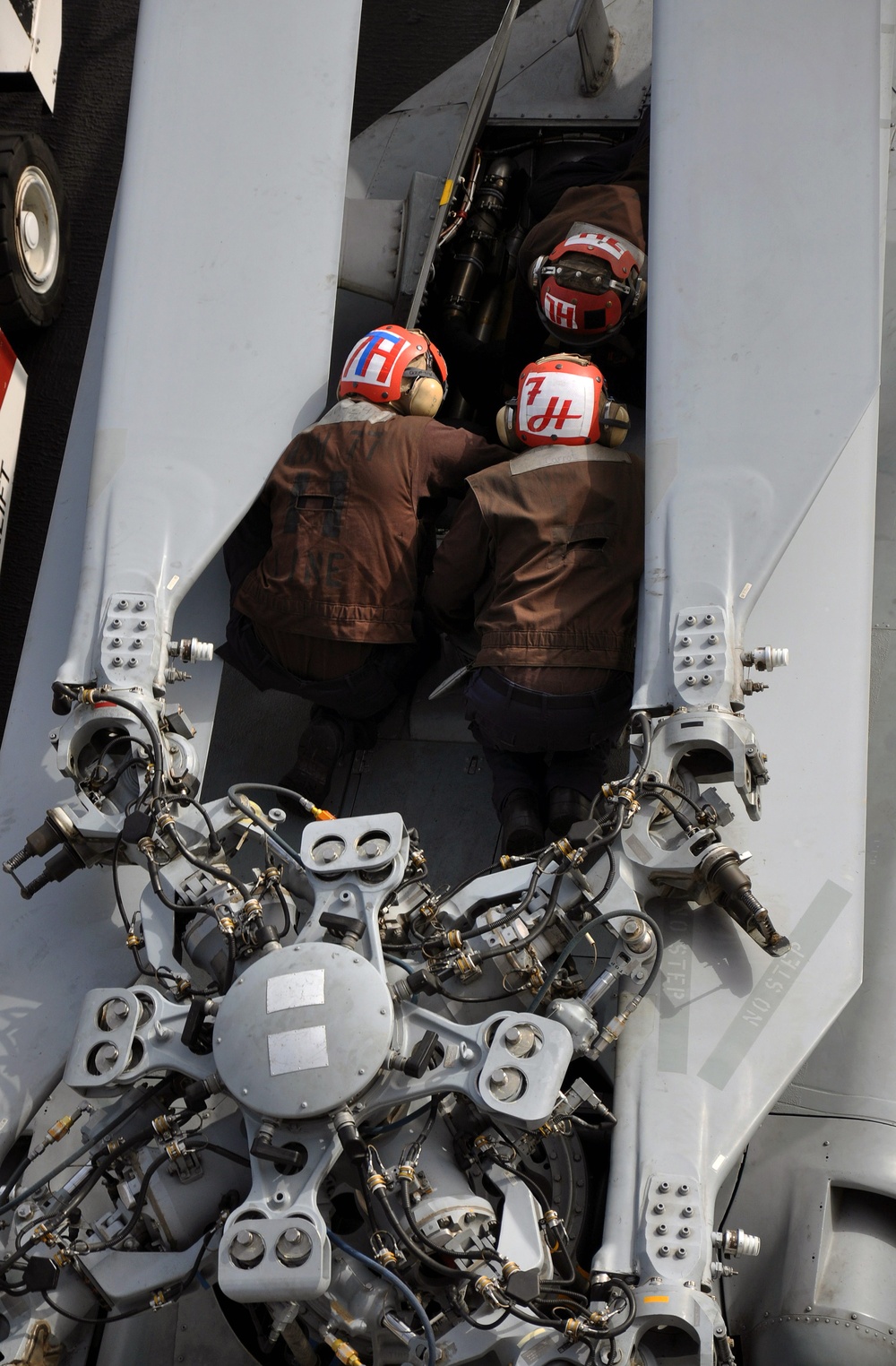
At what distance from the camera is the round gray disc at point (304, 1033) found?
2.51 m

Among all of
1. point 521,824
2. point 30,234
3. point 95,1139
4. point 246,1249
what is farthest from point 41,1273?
point 30,234

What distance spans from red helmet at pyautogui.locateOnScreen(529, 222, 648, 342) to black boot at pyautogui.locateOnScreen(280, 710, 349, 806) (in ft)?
4.13

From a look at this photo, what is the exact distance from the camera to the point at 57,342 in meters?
5.71

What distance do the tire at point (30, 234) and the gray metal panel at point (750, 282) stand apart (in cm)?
258

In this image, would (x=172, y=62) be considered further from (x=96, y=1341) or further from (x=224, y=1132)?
(x=96, y=1341)

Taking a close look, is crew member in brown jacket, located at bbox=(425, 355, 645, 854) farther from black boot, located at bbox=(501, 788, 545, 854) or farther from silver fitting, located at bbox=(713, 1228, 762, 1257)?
silver fitting, located at bbox=(713, 1228, 762, 1257)

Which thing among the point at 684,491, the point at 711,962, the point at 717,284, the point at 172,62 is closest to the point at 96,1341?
the point at 711,962

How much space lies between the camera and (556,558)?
3363 millimetres

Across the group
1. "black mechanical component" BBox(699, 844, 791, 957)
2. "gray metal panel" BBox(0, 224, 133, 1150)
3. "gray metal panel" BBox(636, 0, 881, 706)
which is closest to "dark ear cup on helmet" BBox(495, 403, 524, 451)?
"gray metal panel" BBox(636, 0, 881, 706)

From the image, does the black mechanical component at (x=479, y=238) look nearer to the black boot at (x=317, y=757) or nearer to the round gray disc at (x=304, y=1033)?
the black boot at (x=317, y=757)

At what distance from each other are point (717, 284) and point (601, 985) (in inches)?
65.8

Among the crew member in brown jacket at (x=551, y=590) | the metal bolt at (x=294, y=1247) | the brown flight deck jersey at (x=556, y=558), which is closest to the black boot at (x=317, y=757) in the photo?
the crew member in brown jacket at (x=551, y=590)

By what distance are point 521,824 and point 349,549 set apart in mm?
791

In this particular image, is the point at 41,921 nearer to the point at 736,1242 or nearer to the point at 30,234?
the point at 736,1242
